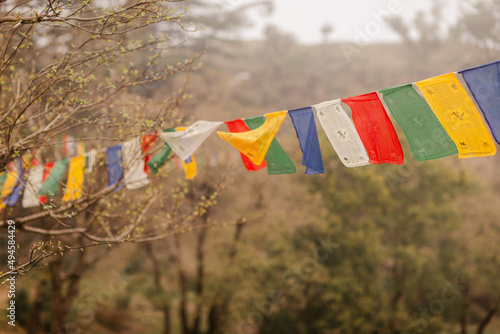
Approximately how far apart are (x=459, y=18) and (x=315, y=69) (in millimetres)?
14074

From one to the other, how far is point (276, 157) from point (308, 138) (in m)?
0.52

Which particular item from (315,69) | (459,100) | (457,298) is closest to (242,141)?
(459,100)

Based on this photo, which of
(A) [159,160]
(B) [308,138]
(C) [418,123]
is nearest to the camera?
(C) [418,123]

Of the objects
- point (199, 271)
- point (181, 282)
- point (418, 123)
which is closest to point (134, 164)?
point (418, 123)

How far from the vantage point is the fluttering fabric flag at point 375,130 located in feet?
12.4

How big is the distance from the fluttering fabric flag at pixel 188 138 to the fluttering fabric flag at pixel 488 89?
9.16 feet

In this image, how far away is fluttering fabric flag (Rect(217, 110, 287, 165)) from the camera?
423 centimetres

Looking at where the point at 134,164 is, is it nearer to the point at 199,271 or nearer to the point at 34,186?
the point at 34,186

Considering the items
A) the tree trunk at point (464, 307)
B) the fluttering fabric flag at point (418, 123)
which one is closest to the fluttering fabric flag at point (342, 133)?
the fluttering fabric flag at point (418, 123)

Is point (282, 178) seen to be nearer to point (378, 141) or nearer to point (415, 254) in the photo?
point (415, 254)

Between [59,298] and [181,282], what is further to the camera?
[181,282]

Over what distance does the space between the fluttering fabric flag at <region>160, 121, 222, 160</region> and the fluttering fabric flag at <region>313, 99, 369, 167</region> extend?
55.1 inches

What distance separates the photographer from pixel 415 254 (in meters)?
11.5

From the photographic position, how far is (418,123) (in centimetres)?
361
